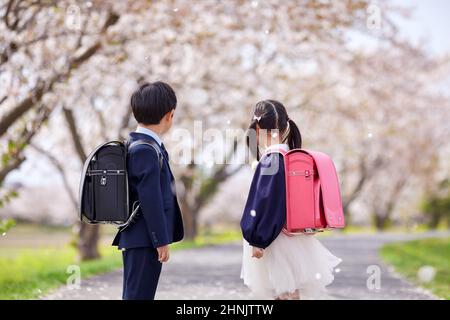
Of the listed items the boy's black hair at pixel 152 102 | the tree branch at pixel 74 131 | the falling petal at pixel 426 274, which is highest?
the tree branch at pixel 74 131

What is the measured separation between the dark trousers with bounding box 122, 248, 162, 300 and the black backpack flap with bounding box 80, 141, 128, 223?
0.21 m

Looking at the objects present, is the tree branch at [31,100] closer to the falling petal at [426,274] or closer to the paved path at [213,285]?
the paved path at [213,285]

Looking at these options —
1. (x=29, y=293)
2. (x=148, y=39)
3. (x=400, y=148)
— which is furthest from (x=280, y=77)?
(x=400, y=148)

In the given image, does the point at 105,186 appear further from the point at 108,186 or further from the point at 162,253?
the point at 162,253

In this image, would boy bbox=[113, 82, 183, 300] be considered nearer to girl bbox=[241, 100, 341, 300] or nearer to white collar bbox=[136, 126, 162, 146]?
white collar bbox=[136, 126, 162, 146]

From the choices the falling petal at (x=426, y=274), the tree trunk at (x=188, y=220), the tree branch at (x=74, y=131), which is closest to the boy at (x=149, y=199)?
the falling petal at (x=426, y=274)

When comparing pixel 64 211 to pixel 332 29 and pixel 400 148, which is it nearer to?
pixel 400 148

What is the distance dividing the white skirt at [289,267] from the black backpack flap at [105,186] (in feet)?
2.95

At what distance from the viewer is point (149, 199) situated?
3842 mm

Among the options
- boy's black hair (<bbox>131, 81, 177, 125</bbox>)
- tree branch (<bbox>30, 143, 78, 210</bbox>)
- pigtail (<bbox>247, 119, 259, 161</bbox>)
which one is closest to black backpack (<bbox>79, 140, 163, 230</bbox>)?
boy's black hair (<bbox>131, 81, 177, 125</bbox>)

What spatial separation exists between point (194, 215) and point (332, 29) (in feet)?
31.7

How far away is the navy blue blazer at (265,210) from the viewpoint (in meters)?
4.20

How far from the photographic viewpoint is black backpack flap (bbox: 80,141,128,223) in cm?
395
